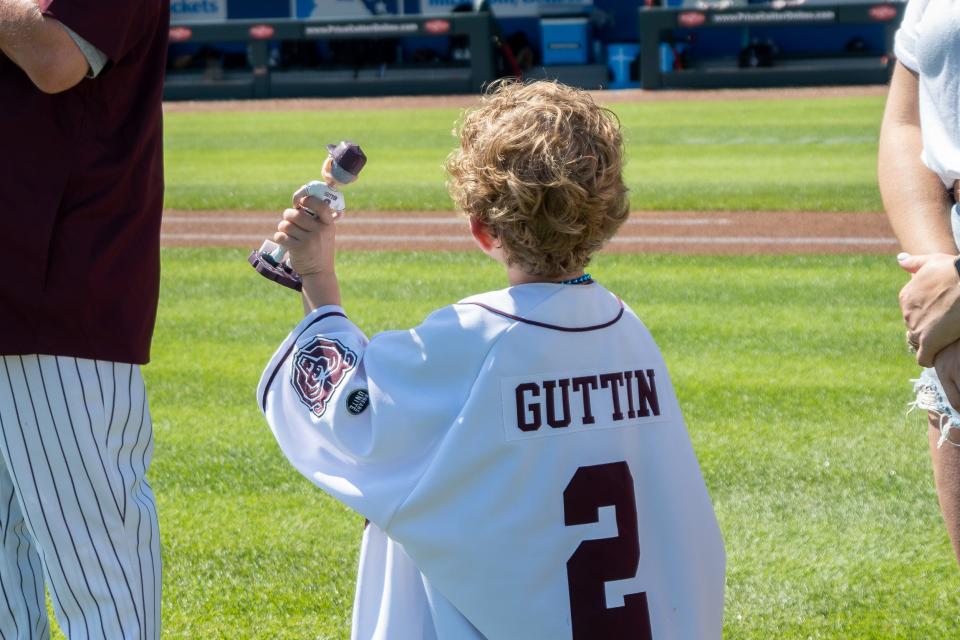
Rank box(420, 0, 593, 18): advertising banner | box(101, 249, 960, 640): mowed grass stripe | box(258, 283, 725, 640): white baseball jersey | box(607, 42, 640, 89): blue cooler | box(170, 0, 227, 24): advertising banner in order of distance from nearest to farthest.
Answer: box(258, 283, 725, 640): white baseball jersey < box(101, 249, 960, 640): mowed grass stripe < box(607, 42, 640, 89): blue cooler < box(420, 0, 593, 18): advertising banner < box(170, 0, 227, 24): advertising banner

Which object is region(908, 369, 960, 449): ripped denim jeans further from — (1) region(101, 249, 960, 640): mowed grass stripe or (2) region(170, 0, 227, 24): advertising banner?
(2) region(170, 0, 227, 24): advertising banner

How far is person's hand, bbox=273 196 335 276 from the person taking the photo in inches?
90.7

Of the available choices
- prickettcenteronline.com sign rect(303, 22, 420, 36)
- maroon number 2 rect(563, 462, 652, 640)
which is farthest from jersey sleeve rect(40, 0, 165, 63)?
prickettcenteronline.com sign rect(303, 22, 420, 36)

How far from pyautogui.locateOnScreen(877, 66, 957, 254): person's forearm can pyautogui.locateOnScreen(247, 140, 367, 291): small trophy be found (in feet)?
3.53

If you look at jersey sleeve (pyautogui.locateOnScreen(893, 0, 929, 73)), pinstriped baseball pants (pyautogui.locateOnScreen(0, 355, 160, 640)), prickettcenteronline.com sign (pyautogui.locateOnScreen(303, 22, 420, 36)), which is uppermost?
jersey sleeve (pyautogui.locateOnScreen(893, 0, 929, 73))

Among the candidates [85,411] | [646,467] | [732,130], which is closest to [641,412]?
[646,467]

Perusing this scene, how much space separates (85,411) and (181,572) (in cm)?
180

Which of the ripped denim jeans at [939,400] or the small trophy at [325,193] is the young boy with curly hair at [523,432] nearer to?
the small trophy at [325,193]

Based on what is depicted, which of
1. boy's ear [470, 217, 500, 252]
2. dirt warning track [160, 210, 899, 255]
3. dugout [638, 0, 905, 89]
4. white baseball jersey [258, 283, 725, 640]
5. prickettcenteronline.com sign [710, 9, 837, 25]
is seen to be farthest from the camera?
prickettcenteronline.com sign [710, 9, 837, 25]

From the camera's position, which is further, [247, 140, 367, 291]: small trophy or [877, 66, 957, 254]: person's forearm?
[877, 66, 957, 254]: person's forearm

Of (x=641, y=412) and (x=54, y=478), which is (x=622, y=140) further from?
(x=54, y=478)

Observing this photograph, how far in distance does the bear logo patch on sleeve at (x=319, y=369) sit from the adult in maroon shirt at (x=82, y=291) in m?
0.52

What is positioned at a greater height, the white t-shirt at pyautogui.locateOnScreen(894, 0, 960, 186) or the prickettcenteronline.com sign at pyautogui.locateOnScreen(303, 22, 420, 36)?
the white t-shirt at pyautogui.locateOnScreen(894, 0, 960, 186)

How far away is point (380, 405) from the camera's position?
82.6 inches
